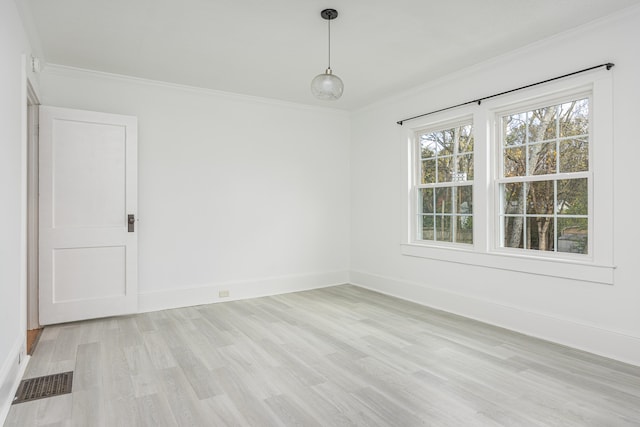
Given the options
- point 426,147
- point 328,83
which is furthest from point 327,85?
point 426,147

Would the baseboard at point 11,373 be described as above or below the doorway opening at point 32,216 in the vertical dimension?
below

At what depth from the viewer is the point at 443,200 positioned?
15.6 ft

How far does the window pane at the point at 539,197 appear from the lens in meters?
3.65

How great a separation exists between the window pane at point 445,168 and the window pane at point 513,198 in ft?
2.46

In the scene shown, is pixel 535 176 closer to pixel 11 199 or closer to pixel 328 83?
pixel 328 83

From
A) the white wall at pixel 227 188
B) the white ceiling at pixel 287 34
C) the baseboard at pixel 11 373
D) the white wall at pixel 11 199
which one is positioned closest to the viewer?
the baseboard at pixel 11 373

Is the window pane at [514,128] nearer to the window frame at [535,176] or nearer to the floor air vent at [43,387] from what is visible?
the window frame at [535,176]

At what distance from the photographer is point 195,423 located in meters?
2.17

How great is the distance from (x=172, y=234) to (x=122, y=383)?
2.28 metres

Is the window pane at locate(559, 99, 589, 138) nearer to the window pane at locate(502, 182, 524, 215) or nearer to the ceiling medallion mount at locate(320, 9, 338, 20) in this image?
the window pane at locate(502, 182, 524, 215)

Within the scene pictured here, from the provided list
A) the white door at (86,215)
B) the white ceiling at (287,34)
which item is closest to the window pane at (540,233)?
the white ceiling at (287,34)

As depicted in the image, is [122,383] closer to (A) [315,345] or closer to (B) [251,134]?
(A) [315,345]

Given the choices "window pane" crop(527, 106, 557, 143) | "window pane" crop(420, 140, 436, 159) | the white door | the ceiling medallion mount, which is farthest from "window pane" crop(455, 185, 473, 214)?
the white door

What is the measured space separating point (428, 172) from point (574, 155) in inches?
68.8
